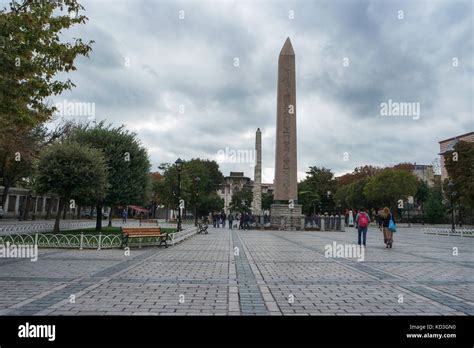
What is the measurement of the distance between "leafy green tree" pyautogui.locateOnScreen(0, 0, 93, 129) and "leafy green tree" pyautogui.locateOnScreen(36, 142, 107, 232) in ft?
25.3

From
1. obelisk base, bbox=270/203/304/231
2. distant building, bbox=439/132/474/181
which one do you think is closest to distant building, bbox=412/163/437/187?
distant building, bbox=439/132/474/181

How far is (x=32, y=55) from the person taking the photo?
1171 centimetres

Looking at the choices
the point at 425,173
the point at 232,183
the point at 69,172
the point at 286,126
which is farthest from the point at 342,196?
the point at 69,172

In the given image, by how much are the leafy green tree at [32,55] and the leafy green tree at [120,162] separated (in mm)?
12775

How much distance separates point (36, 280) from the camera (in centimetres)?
821

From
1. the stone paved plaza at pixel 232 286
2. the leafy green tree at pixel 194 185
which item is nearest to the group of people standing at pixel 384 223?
the stone paved plaza at pixel 232 286

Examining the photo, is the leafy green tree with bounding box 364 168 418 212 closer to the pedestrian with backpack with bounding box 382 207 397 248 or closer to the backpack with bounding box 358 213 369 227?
the pedestrian with backpack with bounding box 382 207 397 248

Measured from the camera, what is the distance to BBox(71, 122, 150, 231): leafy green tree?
1002 inches

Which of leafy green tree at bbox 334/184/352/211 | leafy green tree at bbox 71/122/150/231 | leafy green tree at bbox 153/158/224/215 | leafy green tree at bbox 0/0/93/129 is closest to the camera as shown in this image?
leafy green tree at bbox 0/0/93/129

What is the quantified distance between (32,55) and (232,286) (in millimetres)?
9027

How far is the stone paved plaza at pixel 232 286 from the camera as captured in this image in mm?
5988
